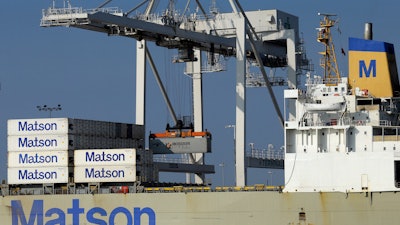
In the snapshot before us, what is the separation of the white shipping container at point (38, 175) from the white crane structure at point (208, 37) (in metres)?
6.95

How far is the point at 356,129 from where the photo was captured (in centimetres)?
4725

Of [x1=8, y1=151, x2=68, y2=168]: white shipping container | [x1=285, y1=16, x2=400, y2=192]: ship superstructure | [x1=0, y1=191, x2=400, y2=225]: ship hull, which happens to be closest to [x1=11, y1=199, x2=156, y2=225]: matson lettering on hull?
[x1=0, y1=191, x2=400, y2=225]: ship hull

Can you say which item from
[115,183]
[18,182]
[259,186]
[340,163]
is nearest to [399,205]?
[340,163]

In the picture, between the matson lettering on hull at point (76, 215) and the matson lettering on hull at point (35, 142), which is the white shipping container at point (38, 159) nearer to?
the matson lettering on hull at point (35, 142)

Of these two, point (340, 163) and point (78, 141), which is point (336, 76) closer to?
point (340, 163)

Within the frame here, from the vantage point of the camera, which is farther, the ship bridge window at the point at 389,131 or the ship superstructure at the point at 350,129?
the ship bridge window at the point at 389,131

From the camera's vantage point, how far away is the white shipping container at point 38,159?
174ft

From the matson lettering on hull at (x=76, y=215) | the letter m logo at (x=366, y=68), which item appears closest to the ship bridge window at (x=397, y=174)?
the letter m logo at (x=366, y=68)

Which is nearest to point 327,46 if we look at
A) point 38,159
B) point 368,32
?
point 368,32

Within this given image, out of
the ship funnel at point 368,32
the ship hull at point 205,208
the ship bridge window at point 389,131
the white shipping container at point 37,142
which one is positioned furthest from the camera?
the white shipping container at point 37,142

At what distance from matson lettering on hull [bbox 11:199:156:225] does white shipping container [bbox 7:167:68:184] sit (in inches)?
40.4

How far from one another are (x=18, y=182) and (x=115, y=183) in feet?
15.6

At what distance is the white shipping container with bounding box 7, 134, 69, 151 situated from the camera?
5316cm

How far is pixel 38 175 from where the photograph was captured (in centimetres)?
5347
